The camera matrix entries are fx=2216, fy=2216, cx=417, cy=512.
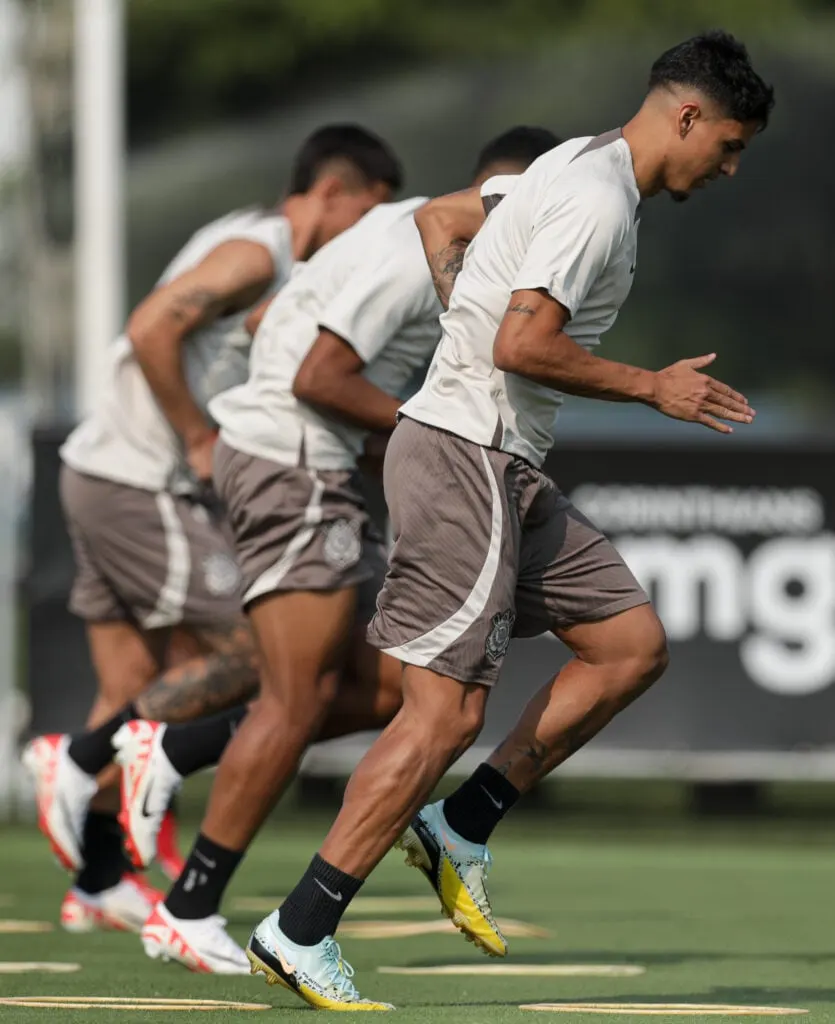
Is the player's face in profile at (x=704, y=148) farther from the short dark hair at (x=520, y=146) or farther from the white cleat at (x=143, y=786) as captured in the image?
the white cleat at (x=143, y=786)

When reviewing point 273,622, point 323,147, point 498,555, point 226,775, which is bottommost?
point 226,775

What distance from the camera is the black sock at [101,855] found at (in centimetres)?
725

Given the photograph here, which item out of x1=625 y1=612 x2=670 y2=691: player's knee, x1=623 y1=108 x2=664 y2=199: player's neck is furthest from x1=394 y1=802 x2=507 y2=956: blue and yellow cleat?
x1=623 y1=108 x2=664 y2=199: player's neck

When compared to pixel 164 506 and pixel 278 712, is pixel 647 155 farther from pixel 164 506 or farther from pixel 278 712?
pixel 164 506

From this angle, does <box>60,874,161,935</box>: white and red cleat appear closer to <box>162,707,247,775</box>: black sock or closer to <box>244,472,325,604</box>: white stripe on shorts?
<box>162,707,247,775</box>: black sock

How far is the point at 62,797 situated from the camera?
23.3ft

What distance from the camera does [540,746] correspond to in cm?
555

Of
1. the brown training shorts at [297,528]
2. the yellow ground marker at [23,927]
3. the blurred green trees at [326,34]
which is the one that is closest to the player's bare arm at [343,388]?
the brown training shorts at [297,528]

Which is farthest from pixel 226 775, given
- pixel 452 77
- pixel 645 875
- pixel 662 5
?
Result: pixel 662 5

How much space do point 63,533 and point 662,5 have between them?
526 inches

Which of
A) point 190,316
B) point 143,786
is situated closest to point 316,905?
point 143,786

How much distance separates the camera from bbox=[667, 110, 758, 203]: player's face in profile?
528cm

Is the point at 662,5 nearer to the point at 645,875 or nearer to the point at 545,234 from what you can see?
the point at 645,875

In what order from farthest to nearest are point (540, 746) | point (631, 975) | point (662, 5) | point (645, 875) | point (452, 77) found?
point (662, 5) → point (452, 77) → point (645, 875) → point (631, 975) → point (540, 746)
